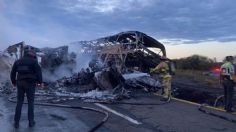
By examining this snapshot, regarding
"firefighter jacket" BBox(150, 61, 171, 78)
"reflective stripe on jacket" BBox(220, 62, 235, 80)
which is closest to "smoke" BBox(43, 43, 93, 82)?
"firefighter jacket" BBox(150, 61, 171, 78)

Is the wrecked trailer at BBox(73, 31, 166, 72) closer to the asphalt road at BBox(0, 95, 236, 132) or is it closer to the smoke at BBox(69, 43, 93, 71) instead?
the smoke at BBox(69, 43, 93, 71)

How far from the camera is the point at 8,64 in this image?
23641 millimetres

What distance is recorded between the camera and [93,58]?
2302cm

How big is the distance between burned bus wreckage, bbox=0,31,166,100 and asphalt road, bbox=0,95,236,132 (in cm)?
639

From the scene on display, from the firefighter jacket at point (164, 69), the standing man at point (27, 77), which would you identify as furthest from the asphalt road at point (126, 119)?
the firefighter jacket at point (164, 69)

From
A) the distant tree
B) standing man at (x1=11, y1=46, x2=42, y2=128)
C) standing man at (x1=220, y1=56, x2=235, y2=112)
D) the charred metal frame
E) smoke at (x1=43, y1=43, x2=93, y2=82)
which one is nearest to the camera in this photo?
standing man at (x1=11, y1=46, x2=42, y2=128)

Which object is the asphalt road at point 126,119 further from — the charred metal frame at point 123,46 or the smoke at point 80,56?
the smoke at point 80,56

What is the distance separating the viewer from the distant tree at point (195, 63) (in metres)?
44.2

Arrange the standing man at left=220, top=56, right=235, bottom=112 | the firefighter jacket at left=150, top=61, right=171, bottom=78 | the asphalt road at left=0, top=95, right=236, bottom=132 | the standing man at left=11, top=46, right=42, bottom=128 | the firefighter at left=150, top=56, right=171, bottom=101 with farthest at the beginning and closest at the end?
the firefighter jacket at left=150, top=61, right=171, bottom=78 < the firefighter at left=150, top=56, right=171, bottom=101 < the standing man at left=220, top=56, right=235, bottom=112 < the standing man at left=11, top=46, right=42, bottom=128 < the asphalt road at left=0, top=95, right=236, bottom=132

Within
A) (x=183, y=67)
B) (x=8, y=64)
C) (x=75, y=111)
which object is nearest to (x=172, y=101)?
(x=75, y=111)

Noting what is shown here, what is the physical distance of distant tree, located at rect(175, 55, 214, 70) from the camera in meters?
44.2

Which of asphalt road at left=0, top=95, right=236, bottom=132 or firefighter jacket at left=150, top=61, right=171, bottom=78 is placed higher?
firefighter jacket at left=150, top=61, right=171, bottom=78

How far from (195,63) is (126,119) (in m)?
37.6

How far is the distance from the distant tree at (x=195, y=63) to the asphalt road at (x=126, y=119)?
32.5 m
